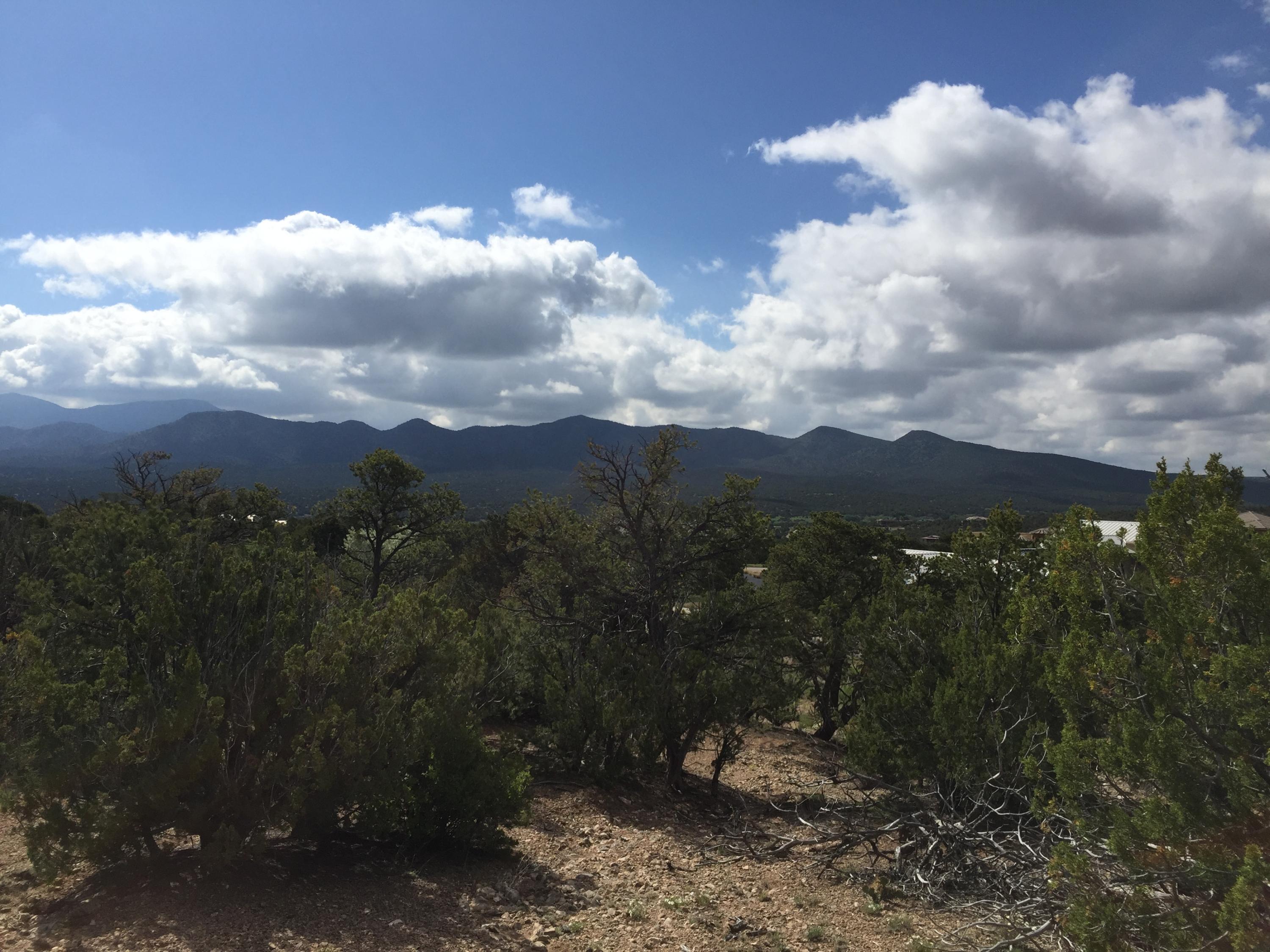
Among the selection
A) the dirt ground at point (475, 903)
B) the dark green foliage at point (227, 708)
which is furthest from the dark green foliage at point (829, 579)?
the dark green foliage at point (227, 708)

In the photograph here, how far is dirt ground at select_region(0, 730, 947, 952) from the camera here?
582cm

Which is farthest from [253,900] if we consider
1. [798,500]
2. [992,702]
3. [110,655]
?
[798,500]

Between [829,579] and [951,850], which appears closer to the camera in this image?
[951,850]

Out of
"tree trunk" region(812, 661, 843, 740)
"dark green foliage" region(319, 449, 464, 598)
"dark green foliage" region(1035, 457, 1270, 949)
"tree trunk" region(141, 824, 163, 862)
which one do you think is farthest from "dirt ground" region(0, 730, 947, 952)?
"dark green foliage" region(319, 449, 464, 598)

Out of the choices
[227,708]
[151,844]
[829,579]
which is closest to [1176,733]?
[227,708]

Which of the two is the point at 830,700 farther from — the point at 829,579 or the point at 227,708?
the point at 227,708

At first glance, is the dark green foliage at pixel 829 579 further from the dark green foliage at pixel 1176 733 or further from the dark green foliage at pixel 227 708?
the dark green foliage at pixel 1176 733

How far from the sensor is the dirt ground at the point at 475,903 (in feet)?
19.1

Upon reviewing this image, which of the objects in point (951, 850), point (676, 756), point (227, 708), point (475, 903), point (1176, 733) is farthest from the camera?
point (676, 756)

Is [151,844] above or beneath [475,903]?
above

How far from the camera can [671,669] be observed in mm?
12484

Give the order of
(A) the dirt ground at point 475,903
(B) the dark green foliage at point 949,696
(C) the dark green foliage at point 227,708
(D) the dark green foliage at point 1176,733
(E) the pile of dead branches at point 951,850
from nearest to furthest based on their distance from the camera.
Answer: (D) the dark green foliage at point 1176,733
(A) the dirt ground at point 475,903
(C) the dark green foliage at point 227,708
(E) the pile of dead branches at point 951,850
(B) the dark green foliage at point 949,696

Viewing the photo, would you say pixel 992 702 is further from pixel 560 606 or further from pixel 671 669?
pixel 560 606

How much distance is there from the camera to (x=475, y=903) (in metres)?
7.10
